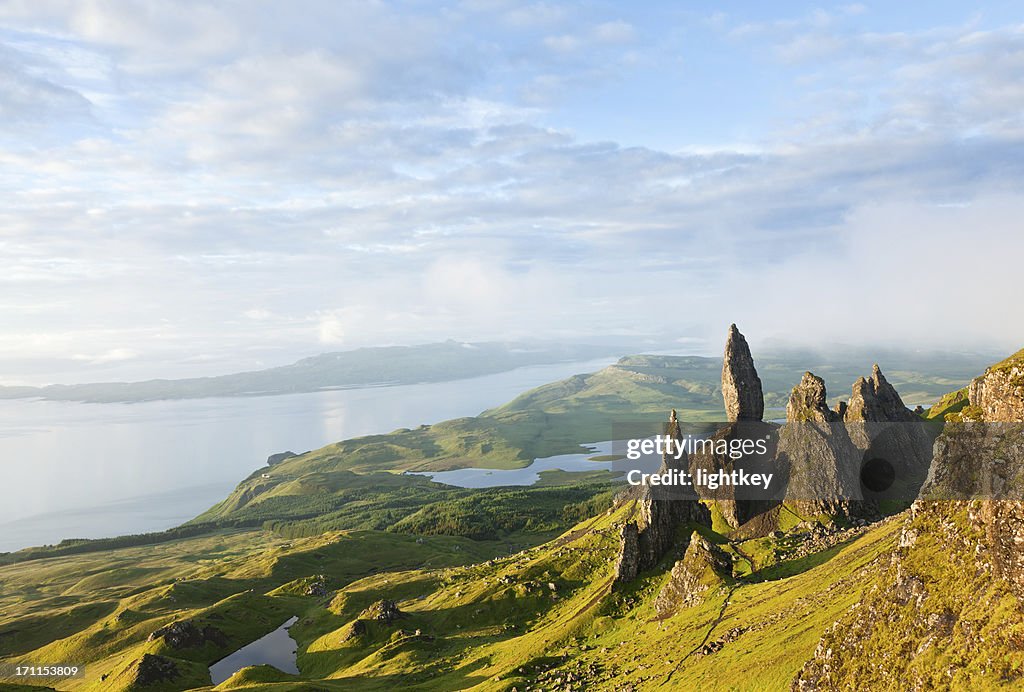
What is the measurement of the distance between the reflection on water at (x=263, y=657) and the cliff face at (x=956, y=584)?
13413 cm

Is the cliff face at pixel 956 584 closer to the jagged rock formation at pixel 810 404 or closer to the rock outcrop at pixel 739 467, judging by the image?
the rock outcrop at pixel 739 467

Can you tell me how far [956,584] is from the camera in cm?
4697

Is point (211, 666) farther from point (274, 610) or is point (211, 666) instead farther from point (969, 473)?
point (969, 473)

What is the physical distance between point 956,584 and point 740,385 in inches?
4855

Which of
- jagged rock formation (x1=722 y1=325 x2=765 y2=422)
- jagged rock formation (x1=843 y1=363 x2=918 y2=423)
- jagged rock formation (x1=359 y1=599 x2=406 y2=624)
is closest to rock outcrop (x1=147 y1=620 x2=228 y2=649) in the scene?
jagged rock formation (x1=359 y1=599 x2=406 y2=624)

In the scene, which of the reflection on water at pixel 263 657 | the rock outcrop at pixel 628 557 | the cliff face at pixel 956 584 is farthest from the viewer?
the reflection on water at pixel 263 657

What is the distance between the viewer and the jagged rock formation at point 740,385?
165750 mm

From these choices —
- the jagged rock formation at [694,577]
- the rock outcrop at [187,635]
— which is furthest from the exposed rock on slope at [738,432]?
the rock outcrop at [187,635]

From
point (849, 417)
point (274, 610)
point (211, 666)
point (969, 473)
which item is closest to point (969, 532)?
point (969, 473)

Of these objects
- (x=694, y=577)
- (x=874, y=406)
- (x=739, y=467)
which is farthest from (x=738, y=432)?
(x=694, y=577)

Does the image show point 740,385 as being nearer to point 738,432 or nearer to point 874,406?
point 738,432

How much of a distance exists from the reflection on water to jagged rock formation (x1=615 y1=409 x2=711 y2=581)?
8859 cm

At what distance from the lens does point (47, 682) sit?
15100 centimetres

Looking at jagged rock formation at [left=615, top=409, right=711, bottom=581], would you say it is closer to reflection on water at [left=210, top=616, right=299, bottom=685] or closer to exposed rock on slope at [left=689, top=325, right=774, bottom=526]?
exposed rock on slope at [left=689, top=325, right=774, bottom=526]
